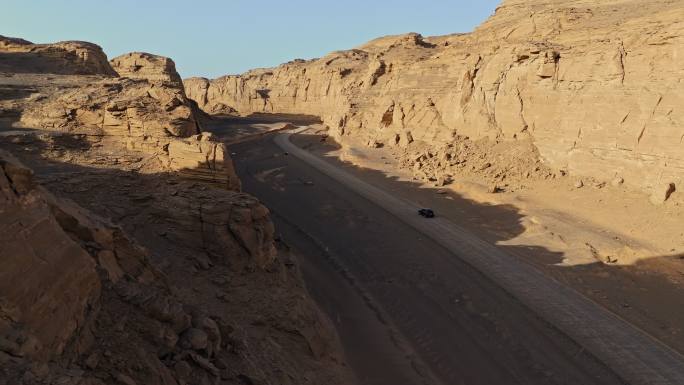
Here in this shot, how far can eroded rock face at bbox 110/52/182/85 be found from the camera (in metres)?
44.6

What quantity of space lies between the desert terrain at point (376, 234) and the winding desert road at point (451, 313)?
0.08 metres

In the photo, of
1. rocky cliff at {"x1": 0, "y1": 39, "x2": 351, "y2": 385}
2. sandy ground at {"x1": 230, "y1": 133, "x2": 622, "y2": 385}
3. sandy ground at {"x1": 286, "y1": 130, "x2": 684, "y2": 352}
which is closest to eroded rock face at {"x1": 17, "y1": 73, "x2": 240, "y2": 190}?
rocky cliff at {"x1": 0, "y1": 39, "x2": 351, "y2": 385}

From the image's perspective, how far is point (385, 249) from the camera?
65.0 ft

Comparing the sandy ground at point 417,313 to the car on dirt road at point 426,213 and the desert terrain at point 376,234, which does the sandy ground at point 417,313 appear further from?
the car on dirt road at point 426,213

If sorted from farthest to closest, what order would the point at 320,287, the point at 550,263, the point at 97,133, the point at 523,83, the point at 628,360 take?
1. the point at 523,83
2. the point at 550,263
3. the point at 320,287
4. the point at 97,133
5. the point at 628,360

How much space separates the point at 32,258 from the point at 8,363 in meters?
1.57

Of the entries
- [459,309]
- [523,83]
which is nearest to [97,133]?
[459,309]

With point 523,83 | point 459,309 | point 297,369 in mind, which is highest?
point 523,83

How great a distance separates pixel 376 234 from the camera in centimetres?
2162

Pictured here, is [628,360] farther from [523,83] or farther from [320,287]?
[523,83]

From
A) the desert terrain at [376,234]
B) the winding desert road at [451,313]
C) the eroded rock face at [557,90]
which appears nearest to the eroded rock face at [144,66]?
the desert terrain at [376,234]

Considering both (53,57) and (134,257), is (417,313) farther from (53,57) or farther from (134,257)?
(53,57)

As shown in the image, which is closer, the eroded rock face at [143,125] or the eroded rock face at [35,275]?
the eroded rock face at [35,275]

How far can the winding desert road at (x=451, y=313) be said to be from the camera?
1181 cm
